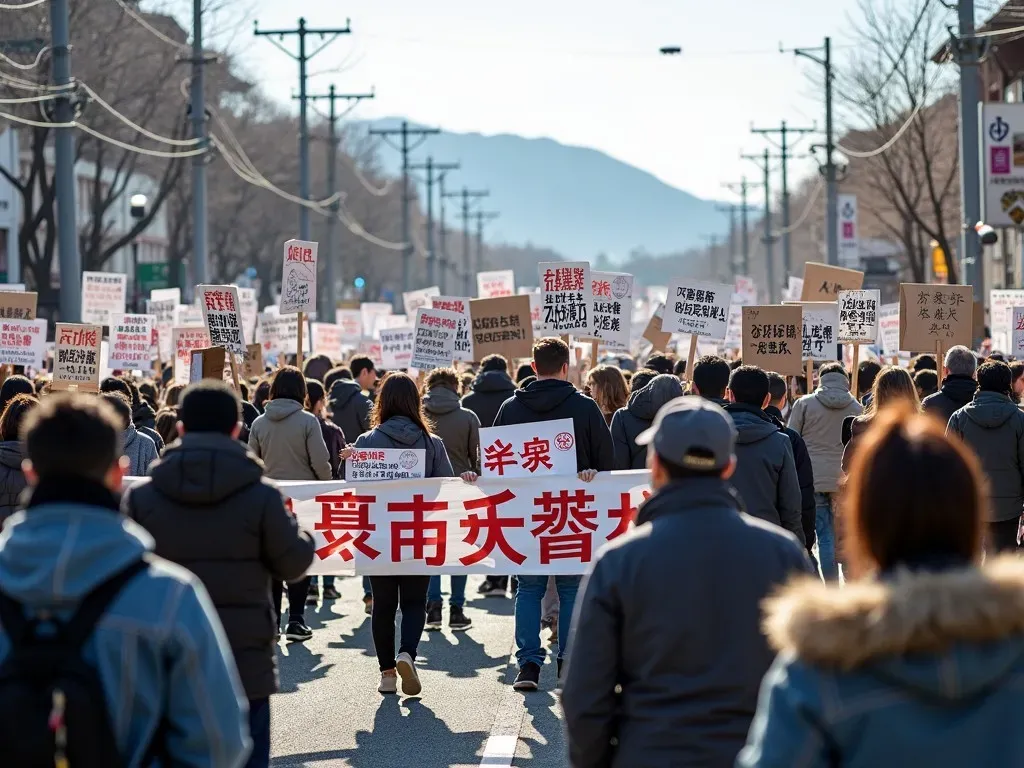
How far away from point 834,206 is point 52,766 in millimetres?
36060

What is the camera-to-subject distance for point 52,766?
11.2ft

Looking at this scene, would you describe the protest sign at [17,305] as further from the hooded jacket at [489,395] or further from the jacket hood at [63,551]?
the jacket hood at [63,551]

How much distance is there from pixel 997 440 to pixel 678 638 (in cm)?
669

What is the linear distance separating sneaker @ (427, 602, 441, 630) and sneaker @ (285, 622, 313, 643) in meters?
0.84

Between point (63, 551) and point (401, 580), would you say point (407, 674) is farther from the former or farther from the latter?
point (63, 551)

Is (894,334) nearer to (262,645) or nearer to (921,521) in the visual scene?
(262,645)

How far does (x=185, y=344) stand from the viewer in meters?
18.2

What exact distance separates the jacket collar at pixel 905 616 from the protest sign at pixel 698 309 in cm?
1232

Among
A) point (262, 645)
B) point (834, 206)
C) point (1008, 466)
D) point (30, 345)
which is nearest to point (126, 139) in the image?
point (834, 206)

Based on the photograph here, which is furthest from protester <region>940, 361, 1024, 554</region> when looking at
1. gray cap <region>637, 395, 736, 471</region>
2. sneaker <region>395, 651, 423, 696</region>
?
gray cap <region>637, 395, 736, 471</region>

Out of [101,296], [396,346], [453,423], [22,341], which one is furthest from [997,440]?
[101,296]

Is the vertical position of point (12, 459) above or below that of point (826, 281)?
below

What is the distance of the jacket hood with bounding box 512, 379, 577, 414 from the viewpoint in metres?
9.27

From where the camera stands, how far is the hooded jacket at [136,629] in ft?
11.6
